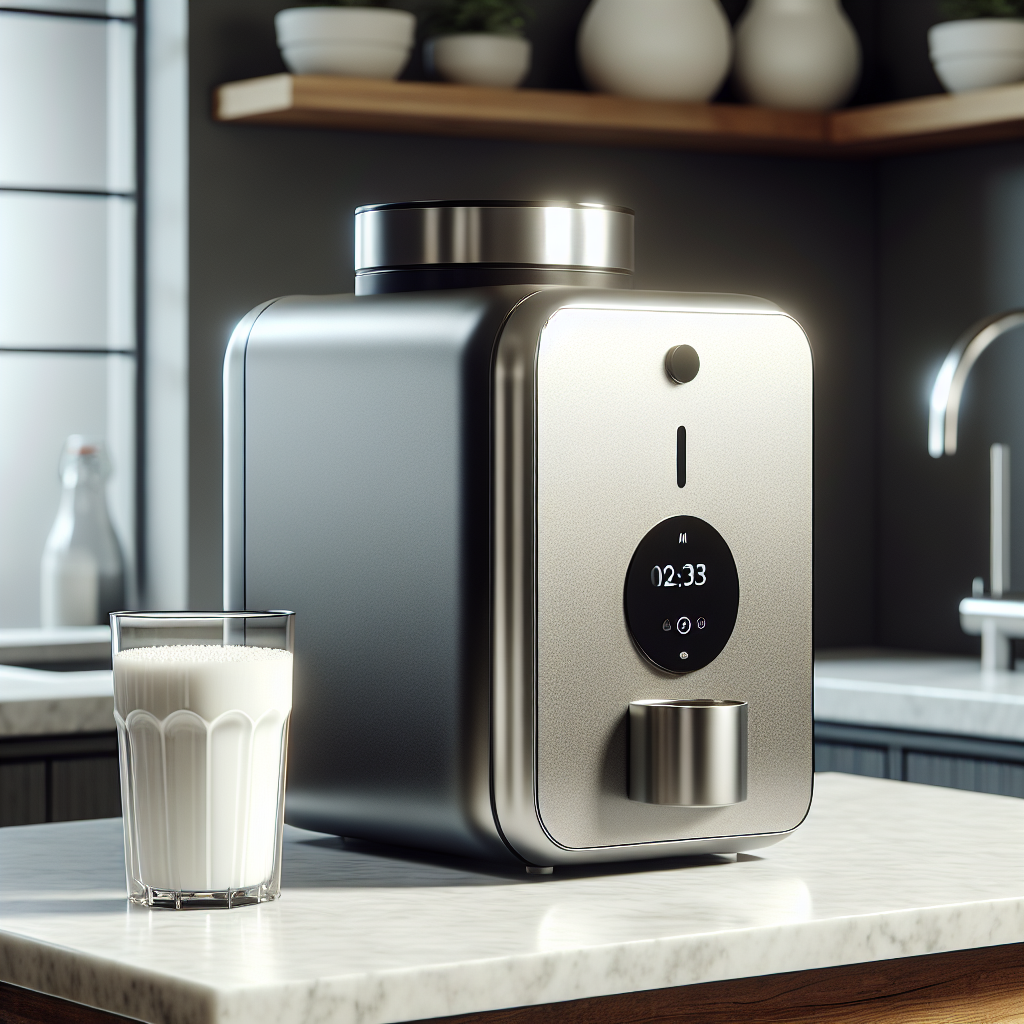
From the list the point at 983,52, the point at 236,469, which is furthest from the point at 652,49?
the point at 236,469

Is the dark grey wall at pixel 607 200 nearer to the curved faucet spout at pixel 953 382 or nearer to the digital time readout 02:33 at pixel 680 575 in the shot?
the curved faucet spout at pixel 953 382

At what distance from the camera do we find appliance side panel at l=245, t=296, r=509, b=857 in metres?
0.98

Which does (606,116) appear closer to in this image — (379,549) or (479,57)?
(479,57)

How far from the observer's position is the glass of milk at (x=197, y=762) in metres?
0.89

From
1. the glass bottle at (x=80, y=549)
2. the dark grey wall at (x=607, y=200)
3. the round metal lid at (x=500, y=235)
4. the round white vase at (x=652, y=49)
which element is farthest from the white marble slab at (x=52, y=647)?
the round metal lid at (x=500, y=235)

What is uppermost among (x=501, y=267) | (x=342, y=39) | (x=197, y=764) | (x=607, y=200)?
(x=342, y=39)

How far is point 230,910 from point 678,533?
0.31 metres

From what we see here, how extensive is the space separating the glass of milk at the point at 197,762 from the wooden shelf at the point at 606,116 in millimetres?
2229

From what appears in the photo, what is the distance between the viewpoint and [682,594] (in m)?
1.04

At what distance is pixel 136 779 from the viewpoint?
35.5 inches

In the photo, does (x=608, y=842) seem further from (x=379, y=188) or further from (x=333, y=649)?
(x=379, y=188)

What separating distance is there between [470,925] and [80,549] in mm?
2467

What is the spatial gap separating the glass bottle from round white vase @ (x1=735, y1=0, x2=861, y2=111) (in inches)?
52.2

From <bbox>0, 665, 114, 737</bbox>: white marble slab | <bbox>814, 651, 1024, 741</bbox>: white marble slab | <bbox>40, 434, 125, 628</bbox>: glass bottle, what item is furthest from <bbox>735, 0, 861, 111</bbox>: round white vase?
<bbox>0, 665, 114, 737</bbox>: white marble slab
